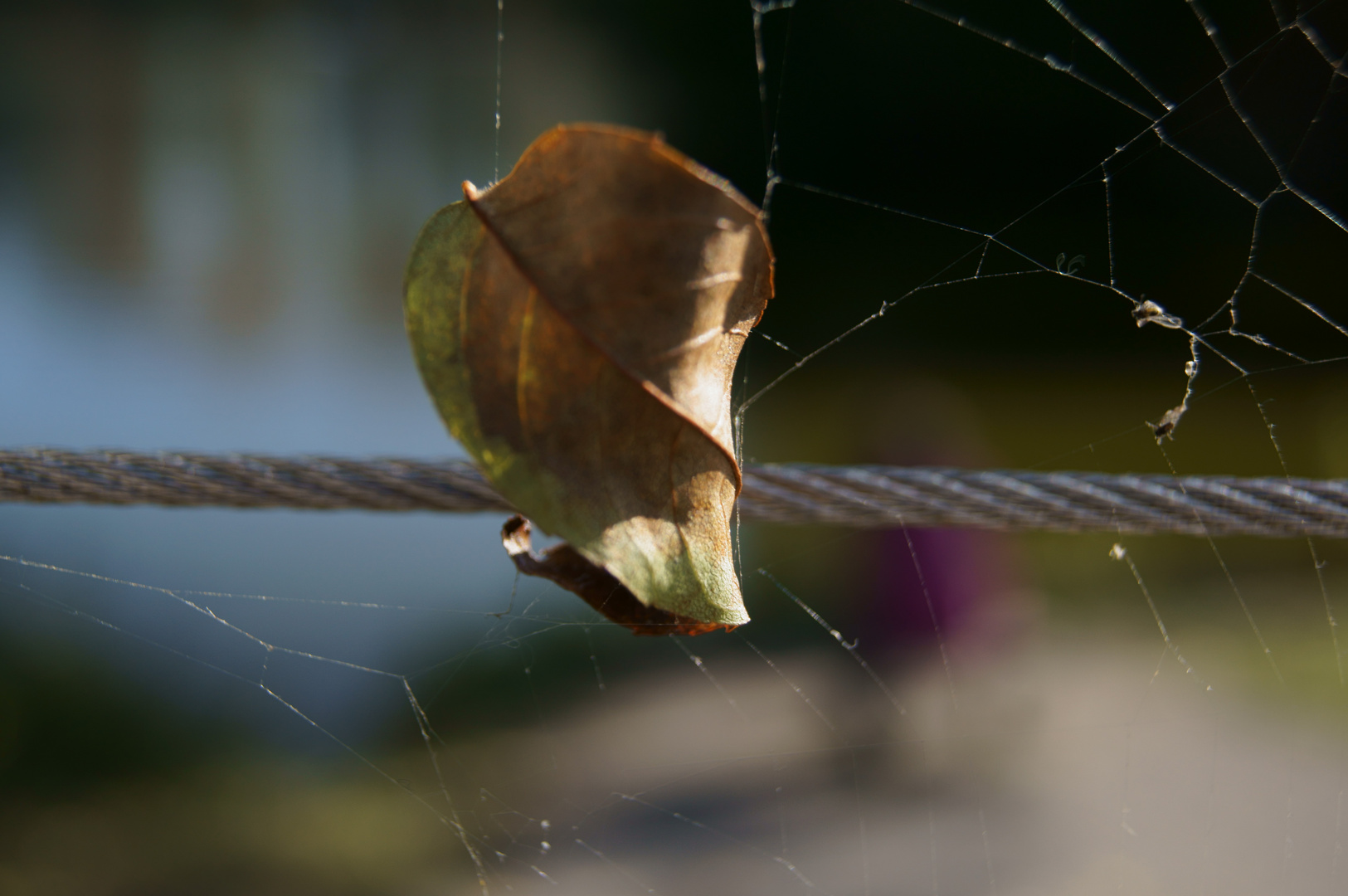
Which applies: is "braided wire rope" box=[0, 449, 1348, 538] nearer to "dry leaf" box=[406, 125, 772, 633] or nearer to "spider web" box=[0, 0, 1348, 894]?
"dry leaf" box=[406, 125, 772, 633]

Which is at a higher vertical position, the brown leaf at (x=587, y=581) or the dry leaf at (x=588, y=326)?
the dry leaf at (x=588, y=326)

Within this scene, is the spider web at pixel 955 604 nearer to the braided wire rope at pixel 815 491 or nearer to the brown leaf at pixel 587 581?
the braided wire rope at pixel 815 491

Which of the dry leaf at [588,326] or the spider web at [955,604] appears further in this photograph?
the spider web at [955,604]

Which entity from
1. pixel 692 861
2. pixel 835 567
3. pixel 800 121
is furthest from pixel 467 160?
pixel 692 861

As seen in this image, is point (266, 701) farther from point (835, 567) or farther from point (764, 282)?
point (764, 282)

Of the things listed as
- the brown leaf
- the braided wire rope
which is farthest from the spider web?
the brown leaf

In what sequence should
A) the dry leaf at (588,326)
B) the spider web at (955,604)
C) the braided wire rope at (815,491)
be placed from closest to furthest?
the dry leaf at (588,326)
the braided wire rope at (815,491)
the spider web at (955,604)

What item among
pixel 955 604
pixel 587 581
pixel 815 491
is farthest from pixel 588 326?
pixel 955 604

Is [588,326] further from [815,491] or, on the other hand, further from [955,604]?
[955,604]

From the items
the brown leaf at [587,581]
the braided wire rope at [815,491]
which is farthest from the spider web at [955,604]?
the brown leaf at [587,581]
